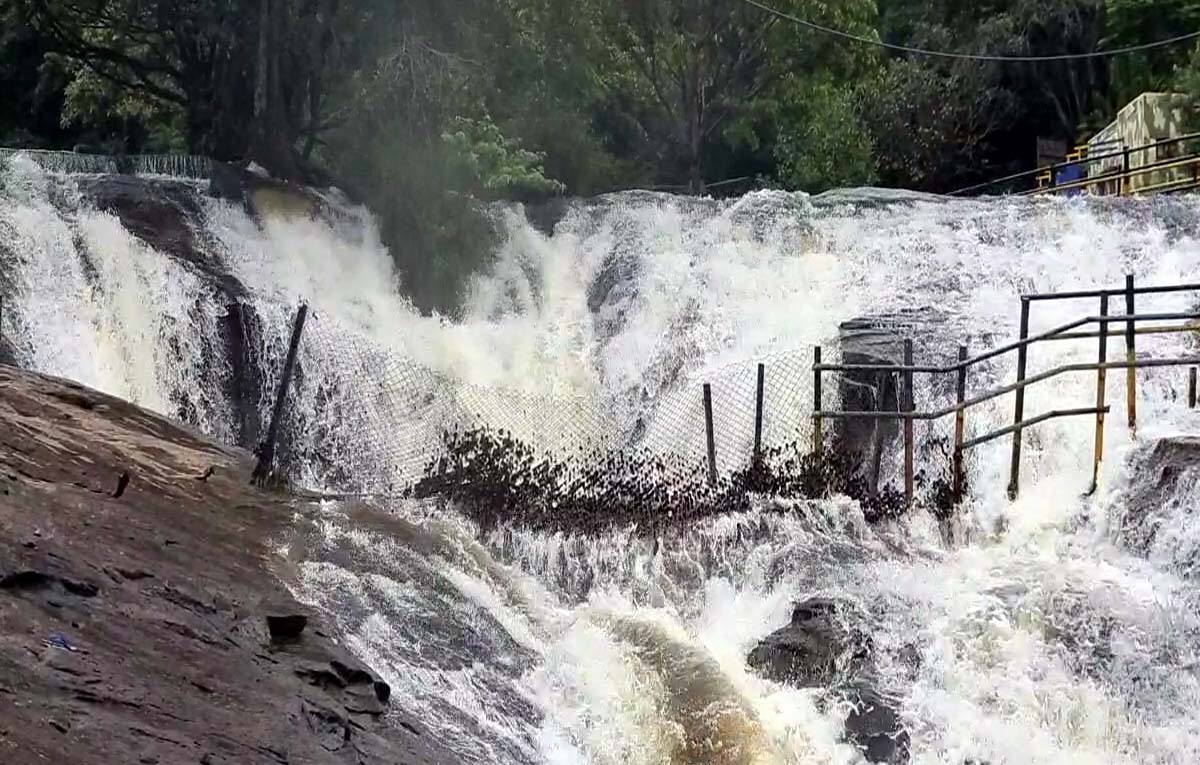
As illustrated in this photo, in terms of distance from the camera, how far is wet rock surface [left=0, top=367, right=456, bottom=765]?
5113mm

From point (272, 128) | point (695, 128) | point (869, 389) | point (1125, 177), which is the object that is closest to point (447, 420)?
point (869, 389)

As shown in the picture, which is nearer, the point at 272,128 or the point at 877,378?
A: the point at 877,378

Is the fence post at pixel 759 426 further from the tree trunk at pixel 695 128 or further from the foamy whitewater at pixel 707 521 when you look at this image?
the tree trunk at pixel 695 128

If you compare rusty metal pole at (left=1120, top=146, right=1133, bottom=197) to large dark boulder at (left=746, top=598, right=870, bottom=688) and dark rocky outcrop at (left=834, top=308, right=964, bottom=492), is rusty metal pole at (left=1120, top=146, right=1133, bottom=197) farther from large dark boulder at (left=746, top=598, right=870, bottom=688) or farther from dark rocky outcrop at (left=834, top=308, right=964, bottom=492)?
large dark boulder at (left=746, top=598, right=870, bottom=688)

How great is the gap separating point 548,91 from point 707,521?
1321 centimetres

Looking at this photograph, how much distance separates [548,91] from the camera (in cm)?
2241

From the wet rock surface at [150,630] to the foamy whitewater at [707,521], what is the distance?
51 cm

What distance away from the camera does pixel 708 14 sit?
24625 mm

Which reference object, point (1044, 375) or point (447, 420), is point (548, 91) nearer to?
point (447, 420)

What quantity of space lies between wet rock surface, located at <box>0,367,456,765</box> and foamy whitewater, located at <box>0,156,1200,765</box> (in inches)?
20.2

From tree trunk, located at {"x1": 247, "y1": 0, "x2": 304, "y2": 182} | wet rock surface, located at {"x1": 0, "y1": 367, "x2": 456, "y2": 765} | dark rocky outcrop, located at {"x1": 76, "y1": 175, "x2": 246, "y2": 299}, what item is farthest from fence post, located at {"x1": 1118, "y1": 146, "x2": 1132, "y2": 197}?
wet rock surface, located at {"x1": 0, "y1": 367, "x2": 456, "y2": 765}

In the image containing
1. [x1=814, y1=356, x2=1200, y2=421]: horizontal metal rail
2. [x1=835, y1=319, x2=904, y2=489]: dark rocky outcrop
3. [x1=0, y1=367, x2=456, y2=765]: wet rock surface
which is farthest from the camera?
[x1=835, y1=319, x2=904, y2=489]: dark rocky outcrop

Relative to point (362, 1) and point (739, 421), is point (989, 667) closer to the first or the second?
point (739, 421)

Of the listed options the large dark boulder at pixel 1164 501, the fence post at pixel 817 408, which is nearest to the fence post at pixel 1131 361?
the large dark boulder at pixel 1164 501
